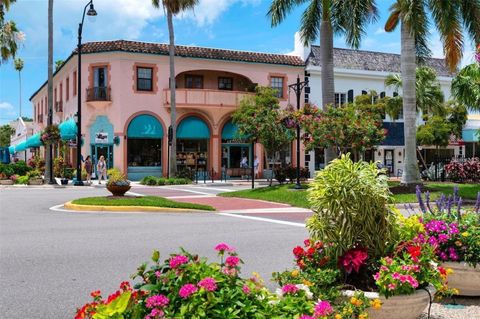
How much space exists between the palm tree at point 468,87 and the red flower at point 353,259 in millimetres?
23177

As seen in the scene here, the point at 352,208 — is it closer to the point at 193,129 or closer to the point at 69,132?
the point at 193,129

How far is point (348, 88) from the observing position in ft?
136

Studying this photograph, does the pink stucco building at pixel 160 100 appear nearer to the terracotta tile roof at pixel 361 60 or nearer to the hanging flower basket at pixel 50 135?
the terracotta tile roof at pixel 361 60

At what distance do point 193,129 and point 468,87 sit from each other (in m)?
18.8

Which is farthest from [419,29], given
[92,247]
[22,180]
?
[22,180]

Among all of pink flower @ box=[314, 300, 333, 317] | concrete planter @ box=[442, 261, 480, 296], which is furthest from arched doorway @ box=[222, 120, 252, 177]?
pink flower @ box=[314, 300, 333, 317]

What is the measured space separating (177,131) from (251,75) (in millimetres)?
7243

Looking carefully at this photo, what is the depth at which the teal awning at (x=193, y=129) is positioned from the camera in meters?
37.0

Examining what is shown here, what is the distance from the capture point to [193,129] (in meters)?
37.4

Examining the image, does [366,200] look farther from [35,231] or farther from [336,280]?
[35,231]

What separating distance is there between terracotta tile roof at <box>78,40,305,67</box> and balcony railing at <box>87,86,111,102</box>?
256 centimetres

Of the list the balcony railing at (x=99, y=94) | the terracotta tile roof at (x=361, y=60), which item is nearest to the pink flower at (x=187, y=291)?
the balcony railing at (x=99, y=94)

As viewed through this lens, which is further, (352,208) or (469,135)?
(469,135)

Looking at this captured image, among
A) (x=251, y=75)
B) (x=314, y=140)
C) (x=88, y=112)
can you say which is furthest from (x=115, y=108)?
(x=314, y=140)
